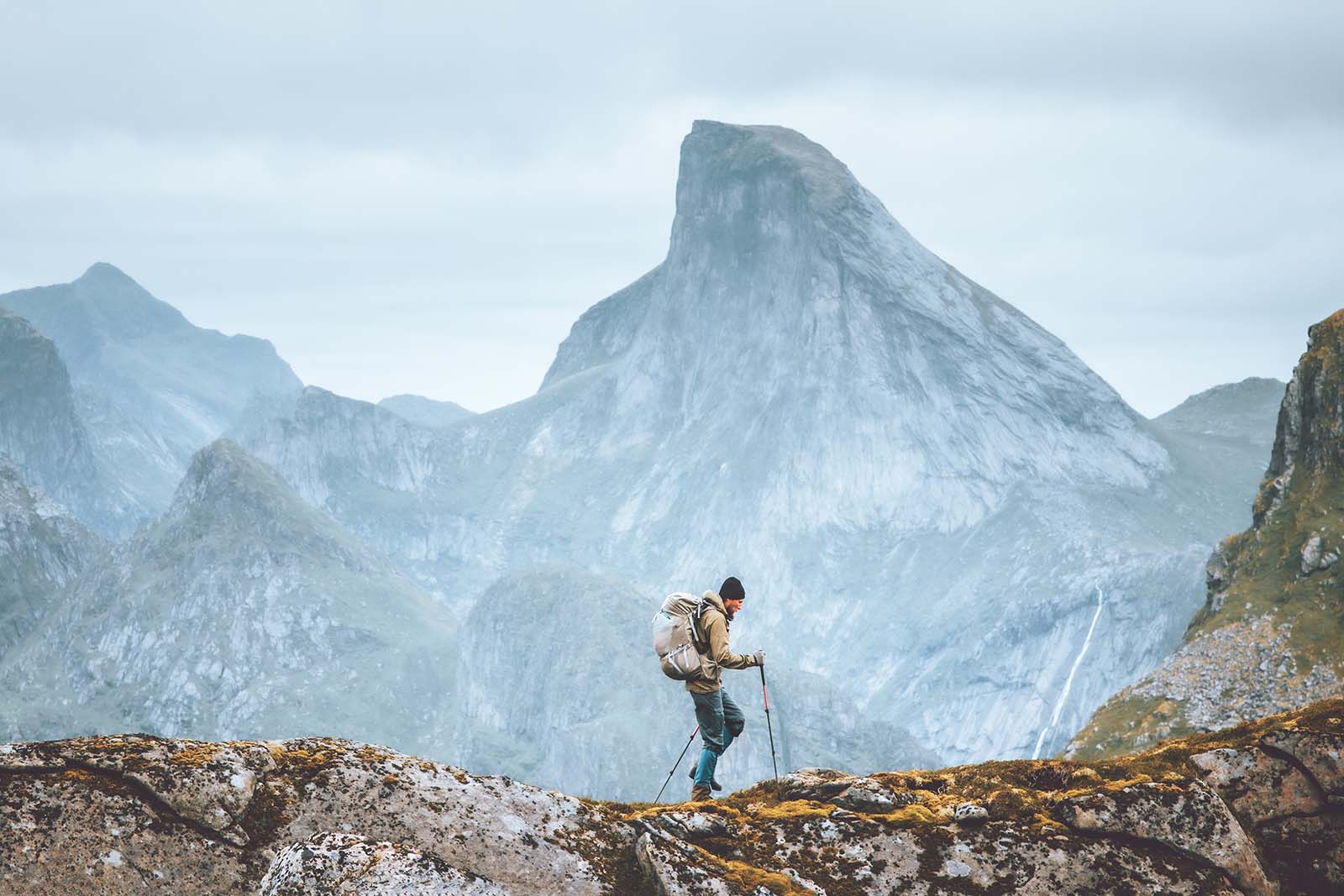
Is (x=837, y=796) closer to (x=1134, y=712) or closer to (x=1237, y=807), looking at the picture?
(x=1237, y=807)

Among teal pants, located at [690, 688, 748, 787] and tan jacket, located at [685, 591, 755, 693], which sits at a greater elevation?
tan jacket, located at [685, 591, 755, 693]

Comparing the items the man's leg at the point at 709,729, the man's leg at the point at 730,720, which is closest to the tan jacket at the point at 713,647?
the man's leg at the point at 709,729

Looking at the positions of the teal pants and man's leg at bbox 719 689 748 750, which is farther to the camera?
man's leg at bbox 719 689 748 750

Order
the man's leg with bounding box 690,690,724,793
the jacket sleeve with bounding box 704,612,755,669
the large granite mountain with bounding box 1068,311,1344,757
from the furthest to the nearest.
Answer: the large granite mountain with bounding box 1068,311,1344,757
the man's leg with bounding box 690,690,724,793
the jacket sleeve with bounding box 704,612,755,669

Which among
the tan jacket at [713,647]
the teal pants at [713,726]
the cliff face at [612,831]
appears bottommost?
the cliff face at [612,831]

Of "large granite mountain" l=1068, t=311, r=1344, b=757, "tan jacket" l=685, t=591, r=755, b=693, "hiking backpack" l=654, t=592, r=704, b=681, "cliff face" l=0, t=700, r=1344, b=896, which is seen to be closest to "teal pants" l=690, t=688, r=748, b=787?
"tan jacket" l=685, t=591, r=755, b=693

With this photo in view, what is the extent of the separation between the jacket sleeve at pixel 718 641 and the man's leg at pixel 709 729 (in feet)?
3.31

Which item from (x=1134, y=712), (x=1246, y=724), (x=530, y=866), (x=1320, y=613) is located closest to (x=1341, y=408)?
(x=1320, y=613)

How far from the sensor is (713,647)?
2717 centimetres

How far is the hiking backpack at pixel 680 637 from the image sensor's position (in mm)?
27109

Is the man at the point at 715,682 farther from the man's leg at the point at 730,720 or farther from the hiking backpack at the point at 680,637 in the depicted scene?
the hiking backpack at the point at 680,637

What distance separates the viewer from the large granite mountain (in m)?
156

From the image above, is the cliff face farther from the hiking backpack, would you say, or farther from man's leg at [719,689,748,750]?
the hiking backpack

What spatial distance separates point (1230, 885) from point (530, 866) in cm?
1279
